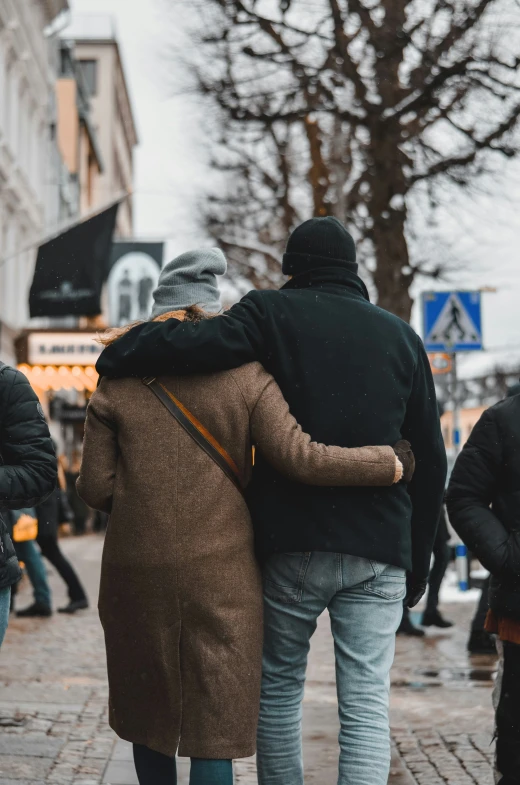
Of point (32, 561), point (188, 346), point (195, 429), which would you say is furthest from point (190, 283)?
point (32, 561)

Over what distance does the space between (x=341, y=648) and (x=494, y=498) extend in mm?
1010

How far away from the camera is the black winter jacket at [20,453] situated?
12.3ft

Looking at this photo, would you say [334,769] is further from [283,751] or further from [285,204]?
[285,204]

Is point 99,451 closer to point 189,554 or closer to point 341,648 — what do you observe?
point 189,554

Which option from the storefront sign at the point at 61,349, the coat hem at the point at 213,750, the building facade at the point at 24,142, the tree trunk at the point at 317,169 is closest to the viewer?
the coat hem at the point at 213,750

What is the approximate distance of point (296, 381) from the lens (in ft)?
11.8

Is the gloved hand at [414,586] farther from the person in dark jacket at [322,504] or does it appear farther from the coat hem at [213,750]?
the coat hem at [213,750]

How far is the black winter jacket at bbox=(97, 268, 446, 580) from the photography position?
138 inches

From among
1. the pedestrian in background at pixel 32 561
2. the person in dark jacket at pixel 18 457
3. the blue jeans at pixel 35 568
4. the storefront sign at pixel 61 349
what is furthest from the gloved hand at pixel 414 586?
the storefront sign at pixel 61 349

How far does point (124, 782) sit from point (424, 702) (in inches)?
97.6

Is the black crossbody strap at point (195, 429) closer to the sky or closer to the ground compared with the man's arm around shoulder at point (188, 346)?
closer to the ground

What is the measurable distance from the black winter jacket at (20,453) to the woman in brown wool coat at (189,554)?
0.86 feet

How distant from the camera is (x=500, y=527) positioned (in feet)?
13.9

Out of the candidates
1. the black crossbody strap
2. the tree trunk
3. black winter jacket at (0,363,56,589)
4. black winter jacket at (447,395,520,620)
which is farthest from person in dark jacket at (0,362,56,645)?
the tree trunk
